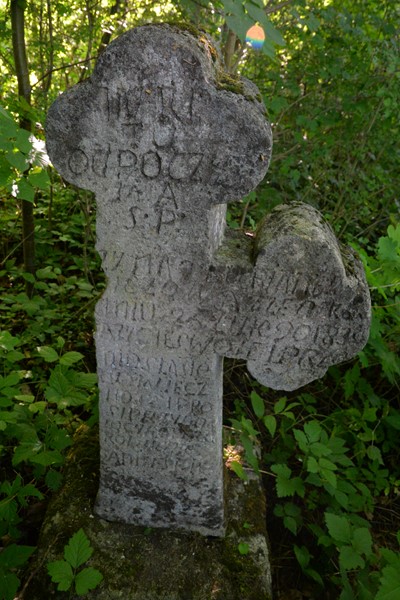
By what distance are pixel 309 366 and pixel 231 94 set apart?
933 millimetres

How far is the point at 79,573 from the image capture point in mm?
1688

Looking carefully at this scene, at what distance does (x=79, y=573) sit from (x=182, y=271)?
111cm

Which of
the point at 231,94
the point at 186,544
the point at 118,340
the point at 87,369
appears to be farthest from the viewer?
the point at 87,369

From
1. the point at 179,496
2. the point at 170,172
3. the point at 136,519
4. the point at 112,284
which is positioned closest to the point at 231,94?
the point at 170,172

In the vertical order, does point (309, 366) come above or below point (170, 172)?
below

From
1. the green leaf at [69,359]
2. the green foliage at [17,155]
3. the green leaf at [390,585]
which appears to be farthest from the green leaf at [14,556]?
the green foliage at [17,155]

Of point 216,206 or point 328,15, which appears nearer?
point 216,206

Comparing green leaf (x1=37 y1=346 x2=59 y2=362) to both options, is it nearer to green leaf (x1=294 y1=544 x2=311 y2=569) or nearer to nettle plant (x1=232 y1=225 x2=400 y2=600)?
nettle plant (x1=232 y1=225 x2=400 y2=600)

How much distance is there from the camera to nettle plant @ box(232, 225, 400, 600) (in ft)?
6.19

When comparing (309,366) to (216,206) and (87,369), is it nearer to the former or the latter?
(216,206)

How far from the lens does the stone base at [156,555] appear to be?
1.83 meters

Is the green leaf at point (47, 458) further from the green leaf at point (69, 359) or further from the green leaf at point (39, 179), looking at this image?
the green leaf at point (39, 179)

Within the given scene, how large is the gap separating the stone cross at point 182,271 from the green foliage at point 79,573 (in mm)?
352

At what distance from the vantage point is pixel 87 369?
3.00 metres
